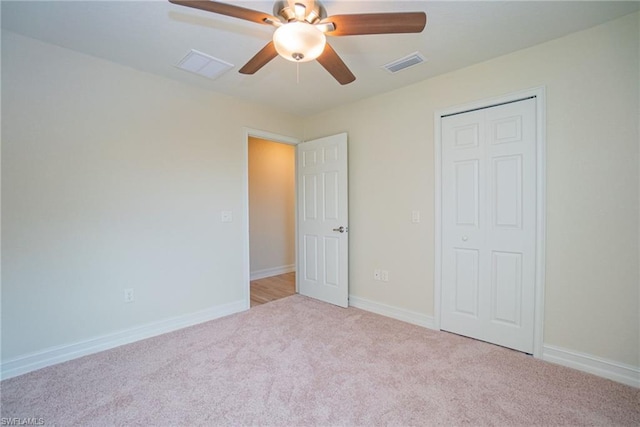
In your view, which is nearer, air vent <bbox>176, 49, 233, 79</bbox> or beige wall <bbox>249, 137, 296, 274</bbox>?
air vent <bbox>176, 49, 233, 79</bbox>

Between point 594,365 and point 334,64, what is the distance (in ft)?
9.06

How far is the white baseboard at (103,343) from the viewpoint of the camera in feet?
6.87

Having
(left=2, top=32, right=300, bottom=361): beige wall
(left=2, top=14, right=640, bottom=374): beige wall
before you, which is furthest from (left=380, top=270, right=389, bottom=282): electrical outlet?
(left=2, top=32, right=300, bottom=361): beige wall

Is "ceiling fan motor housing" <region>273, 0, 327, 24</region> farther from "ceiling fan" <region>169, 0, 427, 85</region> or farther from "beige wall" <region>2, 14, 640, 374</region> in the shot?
"beige wall" <region>2, 14, 640, 374</region>

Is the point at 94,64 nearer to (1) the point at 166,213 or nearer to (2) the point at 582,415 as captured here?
(1) the point at 166,213

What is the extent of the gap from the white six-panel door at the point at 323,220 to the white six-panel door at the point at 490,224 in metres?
1.15

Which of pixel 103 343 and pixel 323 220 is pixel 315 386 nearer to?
pixel 103 343

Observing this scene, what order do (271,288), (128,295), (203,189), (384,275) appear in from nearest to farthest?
(128,295) → (203,189) → (384,275) → (271,288)

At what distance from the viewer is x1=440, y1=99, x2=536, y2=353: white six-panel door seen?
234 cm

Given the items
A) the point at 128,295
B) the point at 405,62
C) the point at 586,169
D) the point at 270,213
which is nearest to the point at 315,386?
the point at 128,295

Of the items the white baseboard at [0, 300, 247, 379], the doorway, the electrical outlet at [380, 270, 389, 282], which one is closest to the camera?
the white baseboard at [0, 300, 247, 379]

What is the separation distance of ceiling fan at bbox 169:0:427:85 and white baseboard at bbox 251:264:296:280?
3927mm

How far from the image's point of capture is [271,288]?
4.32 meters

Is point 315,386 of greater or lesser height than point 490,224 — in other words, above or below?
below
